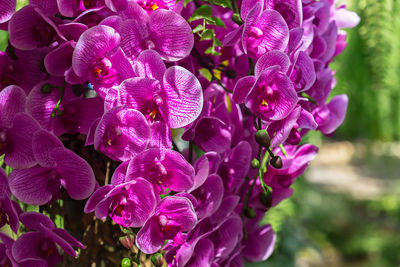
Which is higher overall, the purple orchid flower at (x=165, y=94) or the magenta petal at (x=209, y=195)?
the purple orchid flower at (x=165, y=94)

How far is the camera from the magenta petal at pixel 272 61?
0.42m

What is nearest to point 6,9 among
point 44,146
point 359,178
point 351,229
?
point 44,146

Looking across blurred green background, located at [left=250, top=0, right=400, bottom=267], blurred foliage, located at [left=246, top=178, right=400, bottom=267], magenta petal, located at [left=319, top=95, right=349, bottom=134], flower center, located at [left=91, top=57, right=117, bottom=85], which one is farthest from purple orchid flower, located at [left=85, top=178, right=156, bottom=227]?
blurred foliage, located at [left=246, top=178, right=400, bottom=267]

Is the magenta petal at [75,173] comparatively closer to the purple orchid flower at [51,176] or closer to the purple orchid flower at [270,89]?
the purple orchid flower at [51,176]

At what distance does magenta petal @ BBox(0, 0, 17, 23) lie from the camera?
422 millimetres

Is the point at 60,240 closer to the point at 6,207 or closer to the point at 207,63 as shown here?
the point at 6,207

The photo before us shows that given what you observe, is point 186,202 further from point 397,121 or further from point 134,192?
point 397,121

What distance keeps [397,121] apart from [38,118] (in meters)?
1.68

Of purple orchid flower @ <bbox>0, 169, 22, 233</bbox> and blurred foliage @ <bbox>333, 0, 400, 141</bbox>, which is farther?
blurred foliage @ <bbox>333, 0, 400, 141</bbox>

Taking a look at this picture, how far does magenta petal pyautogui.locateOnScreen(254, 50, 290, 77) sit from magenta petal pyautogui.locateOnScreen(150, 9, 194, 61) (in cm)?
7

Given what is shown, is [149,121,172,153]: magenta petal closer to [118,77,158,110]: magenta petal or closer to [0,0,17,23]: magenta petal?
[118,77,158,110]: magenta petal

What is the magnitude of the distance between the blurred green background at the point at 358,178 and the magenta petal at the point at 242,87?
44 centimetres

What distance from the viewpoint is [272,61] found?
16.6 inches

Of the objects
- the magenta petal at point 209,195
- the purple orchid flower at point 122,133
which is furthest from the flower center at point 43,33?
the magenta petal at point 209,195
